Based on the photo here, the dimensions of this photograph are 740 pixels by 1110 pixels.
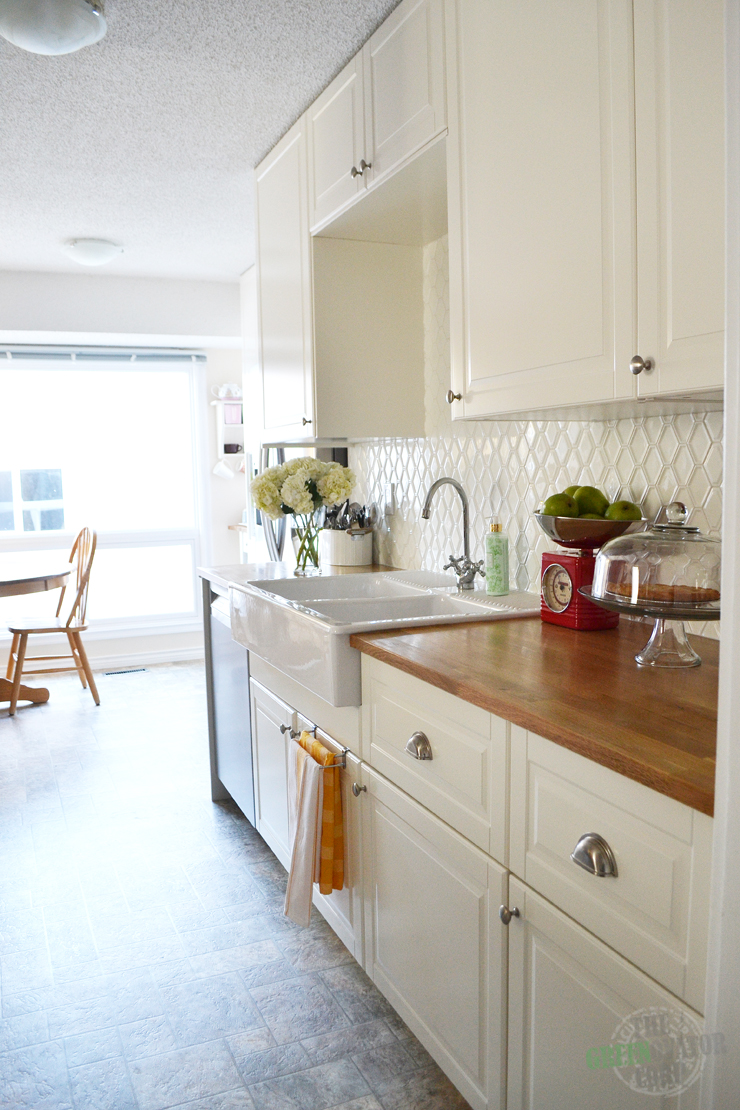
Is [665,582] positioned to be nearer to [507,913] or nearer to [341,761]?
[507,913]

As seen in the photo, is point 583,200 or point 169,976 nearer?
point 583,200

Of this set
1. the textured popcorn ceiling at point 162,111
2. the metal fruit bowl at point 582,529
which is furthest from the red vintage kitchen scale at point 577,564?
the textured popcorn ceiling at point 162,111

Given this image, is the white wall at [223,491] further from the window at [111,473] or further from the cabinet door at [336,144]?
the cabinet door at [336,144]

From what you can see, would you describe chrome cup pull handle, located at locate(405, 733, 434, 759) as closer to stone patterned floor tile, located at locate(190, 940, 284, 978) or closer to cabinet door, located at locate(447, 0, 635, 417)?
cabinet door, located at locate(447, 0, 635, 417)

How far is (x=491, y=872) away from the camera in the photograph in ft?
4.35

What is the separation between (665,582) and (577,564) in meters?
0.41

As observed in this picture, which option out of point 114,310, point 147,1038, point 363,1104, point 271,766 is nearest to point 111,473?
point 114,310

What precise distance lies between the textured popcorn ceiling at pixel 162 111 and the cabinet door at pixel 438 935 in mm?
1917

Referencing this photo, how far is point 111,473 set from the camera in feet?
18.9

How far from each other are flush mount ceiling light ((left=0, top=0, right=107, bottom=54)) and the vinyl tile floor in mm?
2323

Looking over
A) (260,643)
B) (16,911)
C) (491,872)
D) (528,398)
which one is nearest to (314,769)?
(260,643)

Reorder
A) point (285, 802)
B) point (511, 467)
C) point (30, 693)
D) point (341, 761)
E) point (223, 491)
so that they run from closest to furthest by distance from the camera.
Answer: point (341, 761)
point (511, 467)
point (285, 802)
point (30, 693)
point (223, 491)

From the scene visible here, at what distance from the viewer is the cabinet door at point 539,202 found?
1363 millimetres

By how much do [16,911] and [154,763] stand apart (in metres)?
1.31
